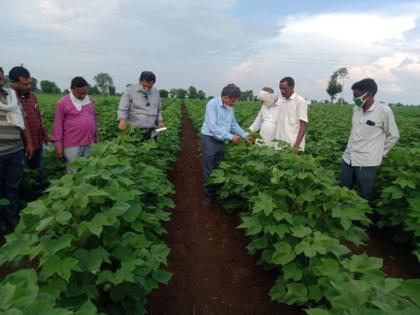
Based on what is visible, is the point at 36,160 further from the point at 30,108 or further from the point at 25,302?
the point at 25,302

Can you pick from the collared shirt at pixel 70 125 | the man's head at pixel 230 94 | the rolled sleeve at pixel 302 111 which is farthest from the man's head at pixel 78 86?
the rolled sleeve at pixel 302 111

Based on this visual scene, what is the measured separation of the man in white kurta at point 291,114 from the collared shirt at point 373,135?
72 centimetres

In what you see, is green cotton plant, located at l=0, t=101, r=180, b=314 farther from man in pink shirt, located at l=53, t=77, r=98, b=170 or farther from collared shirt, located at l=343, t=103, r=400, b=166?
collared shirt, located at l=343, t=103, r=400, b=166

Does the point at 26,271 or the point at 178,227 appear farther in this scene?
the point at 178,227

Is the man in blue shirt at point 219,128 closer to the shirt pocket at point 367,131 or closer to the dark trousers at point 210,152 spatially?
the dark trousers at point 210,152

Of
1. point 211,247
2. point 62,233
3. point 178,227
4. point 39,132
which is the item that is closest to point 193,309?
point 211,247

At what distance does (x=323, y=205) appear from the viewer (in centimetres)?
307

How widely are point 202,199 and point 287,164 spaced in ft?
8.70

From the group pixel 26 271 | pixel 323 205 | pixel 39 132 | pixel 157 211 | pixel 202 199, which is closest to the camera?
pixel 26 271

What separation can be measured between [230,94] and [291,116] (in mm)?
889

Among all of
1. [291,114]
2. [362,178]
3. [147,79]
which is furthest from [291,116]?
[147,79]

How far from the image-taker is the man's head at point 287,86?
188 inches

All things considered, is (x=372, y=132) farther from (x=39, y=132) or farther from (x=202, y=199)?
(x=39, y=132)

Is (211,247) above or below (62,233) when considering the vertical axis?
below
